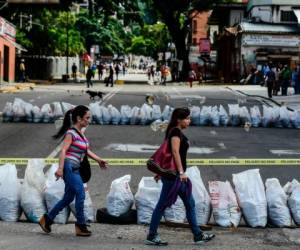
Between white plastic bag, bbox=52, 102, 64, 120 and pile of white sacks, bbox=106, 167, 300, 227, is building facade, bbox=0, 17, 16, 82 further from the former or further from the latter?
pile of white sacks, bbox=106, 167, 300, 227

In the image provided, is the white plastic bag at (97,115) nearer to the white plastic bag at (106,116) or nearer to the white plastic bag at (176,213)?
the white plastic bag at (106,116)

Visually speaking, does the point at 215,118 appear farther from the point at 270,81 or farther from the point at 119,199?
the point at 270,81

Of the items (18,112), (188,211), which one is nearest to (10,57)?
(18,112)

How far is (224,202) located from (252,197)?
12.8 inches

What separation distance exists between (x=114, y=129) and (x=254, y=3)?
4580 centimetres

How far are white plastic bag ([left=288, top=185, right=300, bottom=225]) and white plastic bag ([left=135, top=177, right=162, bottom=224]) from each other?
1540mm

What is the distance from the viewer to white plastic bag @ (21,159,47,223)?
846 centimetres

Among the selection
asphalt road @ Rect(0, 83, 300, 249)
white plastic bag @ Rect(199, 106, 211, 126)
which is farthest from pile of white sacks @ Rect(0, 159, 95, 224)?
white plastic bag @ Rect(199, 106, 211, 126)

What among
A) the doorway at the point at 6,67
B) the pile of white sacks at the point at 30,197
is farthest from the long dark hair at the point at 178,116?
the doorway at the point at 6,67

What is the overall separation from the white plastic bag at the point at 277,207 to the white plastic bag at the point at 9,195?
2.93 metres

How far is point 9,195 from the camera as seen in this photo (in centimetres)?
849

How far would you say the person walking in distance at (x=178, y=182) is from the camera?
7270 millimetres

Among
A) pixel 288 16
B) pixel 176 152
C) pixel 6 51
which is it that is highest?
pixel 288 16

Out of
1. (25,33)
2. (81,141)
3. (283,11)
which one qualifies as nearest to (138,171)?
(81,141)
